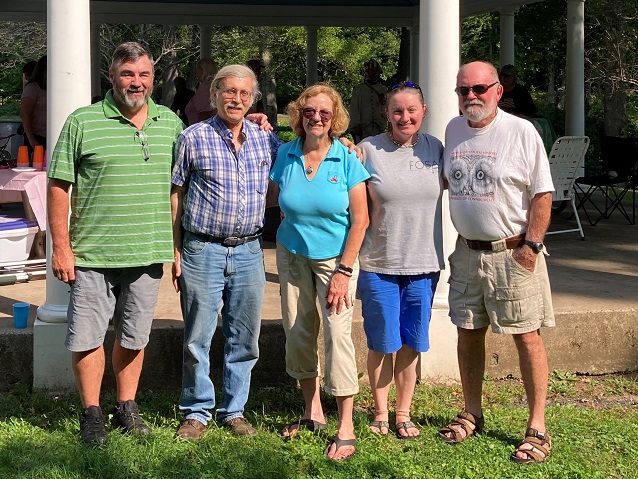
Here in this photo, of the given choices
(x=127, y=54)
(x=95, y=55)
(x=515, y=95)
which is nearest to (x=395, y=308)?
(x=127, y=54)

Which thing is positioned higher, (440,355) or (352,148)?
(352,148)

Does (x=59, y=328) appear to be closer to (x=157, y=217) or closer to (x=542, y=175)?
(x=157, y=217)

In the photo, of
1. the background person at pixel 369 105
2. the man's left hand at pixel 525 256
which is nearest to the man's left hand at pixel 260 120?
the man's left hand at pixel 525 256

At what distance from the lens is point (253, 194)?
14.6 feet

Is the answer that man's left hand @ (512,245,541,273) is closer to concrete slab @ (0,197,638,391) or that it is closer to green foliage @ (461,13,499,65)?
concrete slab @ (0,197,638,391)

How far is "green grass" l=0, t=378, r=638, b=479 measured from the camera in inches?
166

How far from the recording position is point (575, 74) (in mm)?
11812

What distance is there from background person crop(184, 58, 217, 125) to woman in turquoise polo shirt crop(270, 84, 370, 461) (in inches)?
186

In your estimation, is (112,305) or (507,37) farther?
(507,37)

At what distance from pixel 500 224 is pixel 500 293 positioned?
329 millimetres

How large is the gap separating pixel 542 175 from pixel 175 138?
5.58 ft

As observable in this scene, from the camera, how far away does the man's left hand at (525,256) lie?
433 cm

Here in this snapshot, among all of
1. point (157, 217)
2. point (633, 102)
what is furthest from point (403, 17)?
point (633, 102)

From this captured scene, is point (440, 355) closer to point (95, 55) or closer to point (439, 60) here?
point (439, 60)
